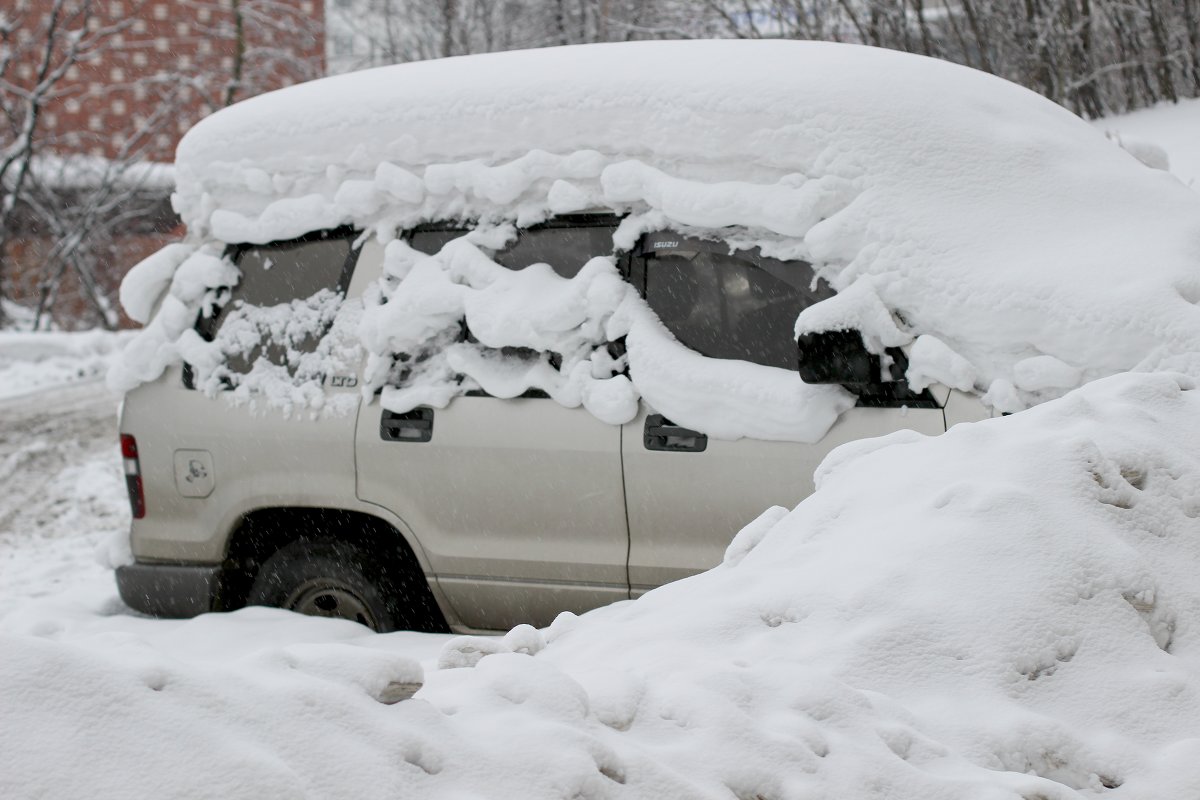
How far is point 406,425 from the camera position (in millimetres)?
4180

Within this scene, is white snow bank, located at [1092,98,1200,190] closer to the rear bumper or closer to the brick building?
the rear bumper

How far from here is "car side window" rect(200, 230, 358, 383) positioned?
4.38m

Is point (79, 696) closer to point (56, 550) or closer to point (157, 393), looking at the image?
point (157, 393)

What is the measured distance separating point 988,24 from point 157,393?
875 centimetres

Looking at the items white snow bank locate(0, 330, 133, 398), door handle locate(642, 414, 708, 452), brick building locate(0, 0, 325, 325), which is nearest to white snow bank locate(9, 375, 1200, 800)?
door handle locate(642, 414, 708, 452)

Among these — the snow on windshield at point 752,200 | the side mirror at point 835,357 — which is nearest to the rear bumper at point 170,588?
the snow on windshield at point 752,200

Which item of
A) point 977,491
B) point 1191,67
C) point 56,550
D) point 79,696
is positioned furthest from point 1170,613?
point 1191,67

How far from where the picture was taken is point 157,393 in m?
4.55

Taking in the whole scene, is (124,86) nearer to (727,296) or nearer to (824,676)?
(727,296)

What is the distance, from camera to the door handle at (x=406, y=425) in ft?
13.6

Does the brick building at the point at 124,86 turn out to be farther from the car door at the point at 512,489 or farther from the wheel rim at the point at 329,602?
the car door at the point at 512,489

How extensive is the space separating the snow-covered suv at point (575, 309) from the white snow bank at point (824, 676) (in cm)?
71

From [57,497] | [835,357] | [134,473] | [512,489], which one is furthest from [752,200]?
[57,497]

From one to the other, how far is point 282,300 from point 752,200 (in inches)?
69.8
